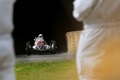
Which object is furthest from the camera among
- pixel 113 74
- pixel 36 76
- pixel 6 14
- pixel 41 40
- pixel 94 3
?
pixel 41 40

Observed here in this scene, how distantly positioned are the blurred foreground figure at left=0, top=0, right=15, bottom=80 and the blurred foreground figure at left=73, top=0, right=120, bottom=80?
0.90 m

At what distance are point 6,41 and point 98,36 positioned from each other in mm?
1025

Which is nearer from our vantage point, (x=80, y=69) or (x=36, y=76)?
(x=80, y=69)

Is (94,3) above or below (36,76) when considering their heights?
above

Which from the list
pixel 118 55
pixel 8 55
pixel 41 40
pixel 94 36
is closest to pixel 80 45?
Answer: pixel 94 36

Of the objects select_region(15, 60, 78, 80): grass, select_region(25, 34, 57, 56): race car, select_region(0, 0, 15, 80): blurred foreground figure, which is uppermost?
select_region(25, 34, 57, 56): race car

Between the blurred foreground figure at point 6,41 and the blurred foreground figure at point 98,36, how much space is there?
2.97 feet

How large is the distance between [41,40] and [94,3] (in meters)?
5.38

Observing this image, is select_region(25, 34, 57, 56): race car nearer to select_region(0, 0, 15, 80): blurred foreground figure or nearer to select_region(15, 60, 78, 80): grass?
select_region(15, 60, 78, 80): grass

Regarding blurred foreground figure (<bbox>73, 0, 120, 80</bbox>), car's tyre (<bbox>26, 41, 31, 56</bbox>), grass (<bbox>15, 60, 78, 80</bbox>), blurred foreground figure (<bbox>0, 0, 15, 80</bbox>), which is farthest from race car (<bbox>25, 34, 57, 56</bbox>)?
blurred foreground figure (<bbox>0, 0, 15, 80</bbox>)

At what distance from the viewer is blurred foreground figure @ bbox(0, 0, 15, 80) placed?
1.47m

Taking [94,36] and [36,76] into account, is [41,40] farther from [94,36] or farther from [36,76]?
[94,36]

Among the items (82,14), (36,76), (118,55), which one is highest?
(82,14)

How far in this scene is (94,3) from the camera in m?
2.27
